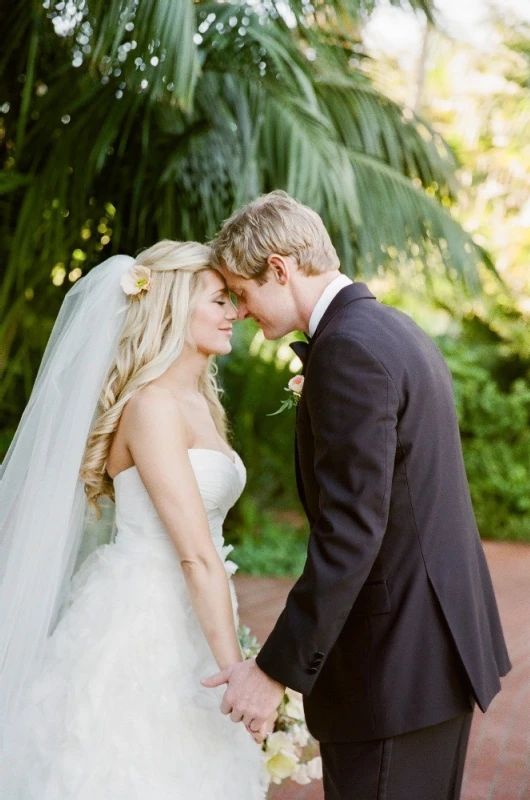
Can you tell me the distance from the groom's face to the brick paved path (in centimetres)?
218

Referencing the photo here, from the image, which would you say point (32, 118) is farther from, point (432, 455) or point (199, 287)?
point (432, 455)

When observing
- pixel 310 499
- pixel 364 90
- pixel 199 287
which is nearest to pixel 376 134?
pixel 364 90

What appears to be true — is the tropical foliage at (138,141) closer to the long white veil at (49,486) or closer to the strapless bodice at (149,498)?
the long white veil at (49,486)

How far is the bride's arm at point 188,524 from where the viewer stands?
231cm

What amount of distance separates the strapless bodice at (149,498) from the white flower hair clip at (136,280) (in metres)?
0.51

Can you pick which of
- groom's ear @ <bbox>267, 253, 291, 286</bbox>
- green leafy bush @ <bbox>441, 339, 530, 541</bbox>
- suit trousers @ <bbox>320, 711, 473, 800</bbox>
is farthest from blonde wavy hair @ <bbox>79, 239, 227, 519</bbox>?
green leafy bush @ <bbox>441, 339, 530, 541</bbox>

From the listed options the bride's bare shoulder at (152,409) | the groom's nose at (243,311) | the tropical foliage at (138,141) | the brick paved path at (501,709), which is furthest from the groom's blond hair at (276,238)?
the brick paved path at (501,709)

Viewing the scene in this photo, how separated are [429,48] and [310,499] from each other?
12.6 metres

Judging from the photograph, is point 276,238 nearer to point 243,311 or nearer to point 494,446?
point 243,311

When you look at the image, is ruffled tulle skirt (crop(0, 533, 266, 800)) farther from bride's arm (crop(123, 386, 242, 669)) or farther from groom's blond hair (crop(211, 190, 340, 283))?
groom's blond hair (crop(211, 190, 340, 283))

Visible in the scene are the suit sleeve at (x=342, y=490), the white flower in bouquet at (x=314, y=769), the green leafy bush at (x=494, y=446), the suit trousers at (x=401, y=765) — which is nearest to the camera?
the suit sleeve at (x=342, y=490)

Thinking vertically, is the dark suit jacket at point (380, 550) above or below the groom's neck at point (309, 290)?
below

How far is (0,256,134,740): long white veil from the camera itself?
2438mm

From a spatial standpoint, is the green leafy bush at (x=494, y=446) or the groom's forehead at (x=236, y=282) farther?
the green leafy bush at (x=494, y=446)
